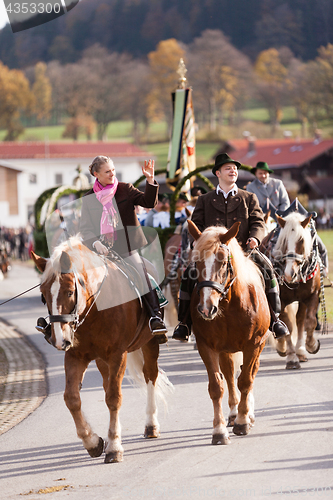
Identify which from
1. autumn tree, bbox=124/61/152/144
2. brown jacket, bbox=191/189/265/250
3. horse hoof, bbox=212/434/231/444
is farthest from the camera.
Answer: autumn tree, bbox=124/61/152/144

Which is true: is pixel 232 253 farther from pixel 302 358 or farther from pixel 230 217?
pixel 302 358

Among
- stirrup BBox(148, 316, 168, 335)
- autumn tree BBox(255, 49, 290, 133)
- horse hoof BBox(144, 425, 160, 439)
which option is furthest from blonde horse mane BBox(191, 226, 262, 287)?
autumn tree BBox(255, 49, 290, 133)

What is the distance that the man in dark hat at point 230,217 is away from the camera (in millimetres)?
5855

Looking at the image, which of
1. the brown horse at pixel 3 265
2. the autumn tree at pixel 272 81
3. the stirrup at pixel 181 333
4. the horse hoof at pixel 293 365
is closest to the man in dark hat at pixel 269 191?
the horse hoof at pixel 293 365

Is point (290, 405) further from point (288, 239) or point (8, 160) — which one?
point (8, 160)

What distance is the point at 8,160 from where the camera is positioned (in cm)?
6331

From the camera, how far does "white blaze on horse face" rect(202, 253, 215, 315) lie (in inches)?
189

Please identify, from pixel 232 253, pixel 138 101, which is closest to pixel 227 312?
pixel 232 253

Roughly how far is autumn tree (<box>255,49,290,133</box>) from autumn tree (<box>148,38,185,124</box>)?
40.1 feet

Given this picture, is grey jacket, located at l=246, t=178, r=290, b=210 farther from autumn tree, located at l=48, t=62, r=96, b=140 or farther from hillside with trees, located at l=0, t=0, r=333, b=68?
hillside with trees, located at l=0, t=0, r=333, b=68

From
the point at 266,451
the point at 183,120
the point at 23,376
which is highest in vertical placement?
the point at 183,120

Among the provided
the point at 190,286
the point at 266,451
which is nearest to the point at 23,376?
the point at 190,286

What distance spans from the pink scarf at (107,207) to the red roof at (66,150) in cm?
5834

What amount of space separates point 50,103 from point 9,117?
590 cm
